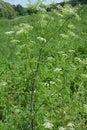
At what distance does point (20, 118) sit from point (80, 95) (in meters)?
1.29

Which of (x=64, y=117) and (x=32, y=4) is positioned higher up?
(x=32, y=4)

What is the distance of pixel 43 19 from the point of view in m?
5.08

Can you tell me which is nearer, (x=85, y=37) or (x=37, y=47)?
(x=37, y=47)

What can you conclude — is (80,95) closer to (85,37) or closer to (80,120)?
(80,120)

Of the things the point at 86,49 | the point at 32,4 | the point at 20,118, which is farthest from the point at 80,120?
the point at 86,49

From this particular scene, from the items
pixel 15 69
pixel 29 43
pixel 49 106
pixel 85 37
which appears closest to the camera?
pixel 29 43

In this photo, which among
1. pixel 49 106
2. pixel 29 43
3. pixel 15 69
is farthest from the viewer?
pixel 15 69

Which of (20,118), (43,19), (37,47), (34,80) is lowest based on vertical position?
(20,118)

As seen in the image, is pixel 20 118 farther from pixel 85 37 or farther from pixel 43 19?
pixel 85 37

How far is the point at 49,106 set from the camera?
19.7 ft

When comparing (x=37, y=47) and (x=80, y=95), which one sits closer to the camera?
(x=37, y=47)

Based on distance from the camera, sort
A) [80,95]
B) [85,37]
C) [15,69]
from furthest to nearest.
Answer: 1. [85,37]
2. [15,69]
3. [80,95]

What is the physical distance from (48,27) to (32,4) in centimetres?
32

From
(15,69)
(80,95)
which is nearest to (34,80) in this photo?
(80,95)
